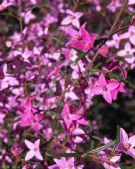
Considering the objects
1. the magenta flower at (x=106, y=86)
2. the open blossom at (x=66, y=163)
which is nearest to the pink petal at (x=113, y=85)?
the magenta flower at (x=106, y=86)

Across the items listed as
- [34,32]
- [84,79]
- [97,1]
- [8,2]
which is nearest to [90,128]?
[84,79]

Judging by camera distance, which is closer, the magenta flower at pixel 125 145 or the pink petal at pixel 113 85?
the magenta flower at pixel 125 145

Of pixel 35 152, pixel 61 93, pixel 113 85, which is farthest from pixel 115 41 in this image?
pixel 35 152

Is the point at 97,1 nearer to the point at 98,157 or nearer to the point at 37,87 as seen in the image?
the point at 37,87

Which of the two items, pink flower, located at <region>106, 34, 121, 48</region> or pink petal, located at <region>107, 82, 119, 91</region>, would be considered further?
pink flower, located at <region>106, 34, 121, 48</region>

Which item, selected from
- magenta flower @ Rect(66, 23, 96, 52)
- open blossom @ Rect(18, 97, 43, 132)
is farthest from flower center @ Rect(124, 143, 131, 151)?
open blossom @ Rect(18, 97, 43, 132)

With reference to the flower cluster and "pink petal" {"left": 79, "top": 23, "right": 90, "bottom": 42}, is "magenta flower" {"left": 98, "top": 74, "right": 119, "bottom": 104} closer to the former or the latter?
the flower cluster

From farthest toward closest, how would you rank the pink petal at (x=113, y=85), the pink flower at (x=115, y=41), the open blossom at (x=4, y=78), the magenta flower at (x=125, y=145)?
the pink flower at (x=115, y=41)
the open blossom at (x=4, y=78)
the pink petal at (x=113, y=85)
the magenta flower at (x=125, y=145)

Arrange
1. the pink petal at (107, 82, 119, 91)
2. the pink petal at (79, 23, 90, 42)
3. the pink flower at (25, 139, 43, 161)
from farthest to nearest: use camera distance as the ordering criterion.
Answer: the pink flower at (25, 139, 43, 161) → the pink petal at (107, 82, 119, 91) → the pink petal at (79, 23, 90, 42)

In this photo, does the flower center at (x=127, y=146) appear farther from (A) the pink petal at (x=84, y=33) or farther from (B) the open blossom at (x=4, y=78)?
(B) the open blossom at (x=4, y=78)

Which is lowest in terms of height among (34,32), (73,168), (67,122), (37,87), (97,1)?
(73,168)

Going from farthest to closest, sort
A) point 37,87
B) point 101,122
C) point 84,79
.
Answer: point 101,122, point 37,87, point 84,79
